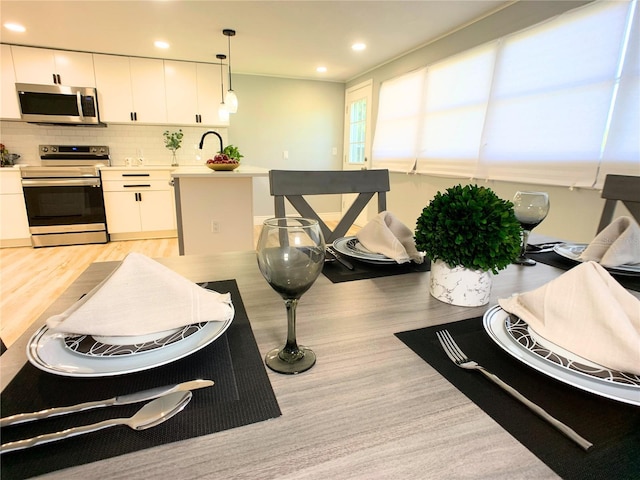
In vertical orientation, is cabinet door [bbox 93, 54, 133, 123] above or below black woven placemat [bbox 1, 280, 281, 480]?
above

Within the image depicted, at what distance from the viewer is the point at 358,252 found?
3.28ft

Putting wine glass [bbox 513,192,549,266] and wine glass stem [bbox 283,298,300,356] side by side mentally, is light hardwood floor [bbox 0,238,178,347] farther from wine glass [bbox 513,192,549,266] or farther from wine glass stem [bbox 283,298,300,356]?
wine glass [bbox 513,192,549,266]

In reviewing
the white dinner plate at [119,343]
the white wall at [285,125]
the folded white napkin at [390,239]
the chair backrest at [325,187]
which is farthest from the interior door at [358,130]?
the white dinner plate at [119,343]

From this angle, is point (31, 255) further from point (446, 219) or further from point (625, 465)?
point (625, 465)

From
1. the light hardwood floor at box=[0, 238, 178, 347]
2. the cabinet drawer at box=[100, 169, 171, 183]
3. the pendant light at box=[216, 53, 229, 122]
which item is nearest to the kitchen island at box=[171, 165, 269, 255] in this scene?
the pendant light at box=[216, 53, 229, 122]

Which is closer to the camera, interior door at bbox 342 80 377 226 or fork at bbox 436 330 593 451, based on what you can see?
fork at bbox 436 330 593 451

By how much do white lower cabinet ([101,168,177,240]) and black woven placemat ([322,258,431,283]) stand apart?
4003 millimetres

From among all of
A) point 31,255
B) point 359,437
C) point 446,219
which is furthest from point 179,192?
point 359,437

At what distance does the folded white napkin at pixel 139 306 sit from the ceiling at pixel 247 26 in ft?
9.57

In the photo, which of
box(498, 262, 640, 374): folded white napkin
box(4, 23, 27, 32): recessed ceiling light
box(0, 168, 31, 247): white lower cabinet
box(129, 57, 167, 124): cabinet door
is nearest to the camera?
box(498, 262, 640, 374): folded white napkin

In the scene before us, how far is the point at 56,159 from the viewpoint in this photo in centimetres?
429

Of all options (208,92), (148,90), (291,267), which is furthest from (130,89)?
(291,267)

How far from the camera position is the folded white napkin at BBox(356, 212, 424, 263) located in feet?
3.05

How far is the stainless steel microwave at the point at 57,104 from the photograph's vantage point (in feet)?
12.8
